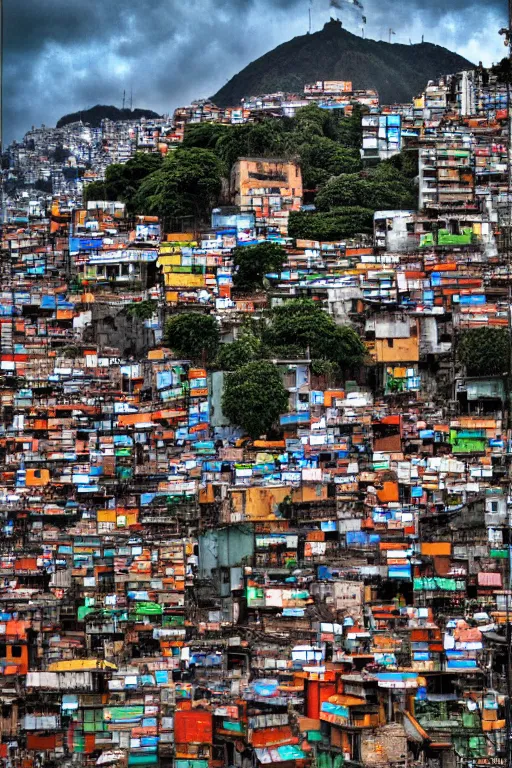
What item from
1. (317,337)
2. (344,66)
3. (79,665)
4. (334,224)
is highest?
(344,66)

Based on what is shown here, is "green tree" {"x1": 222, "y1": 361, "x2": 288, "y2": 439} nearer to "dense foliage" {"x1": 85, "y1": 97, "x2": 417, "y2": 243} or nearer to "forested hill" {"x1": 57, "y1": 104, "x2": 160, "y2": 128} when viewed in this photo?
"dense foliage" {"x1": 85, "y1": 97, "x2": 417, "y2": 243}

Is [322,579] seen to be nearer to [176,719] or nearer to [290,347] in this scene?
[176,719]

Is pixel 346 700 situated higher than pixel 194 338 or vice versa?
pixel 194 338

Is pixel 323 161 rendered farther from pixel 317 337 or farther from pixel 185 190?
pixel 317 337

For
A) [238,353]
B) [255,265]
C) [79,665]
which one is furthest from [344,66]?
[79,665]

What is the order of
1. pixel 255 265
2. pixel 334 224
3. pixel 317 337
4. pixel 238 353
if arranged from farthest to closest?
pixel 334 224, pixel 255 265, pixel 317 337, pixel 238 353

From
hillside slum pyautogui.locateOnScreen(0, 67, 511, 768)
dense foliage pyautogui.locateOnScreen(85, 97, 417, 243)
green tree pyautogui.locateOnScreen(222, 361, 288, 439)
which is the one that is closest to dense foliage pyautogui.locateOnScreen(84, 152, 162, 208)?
dense foliage pyautogui.locateOnScreen(85, 97, 417, 243)
